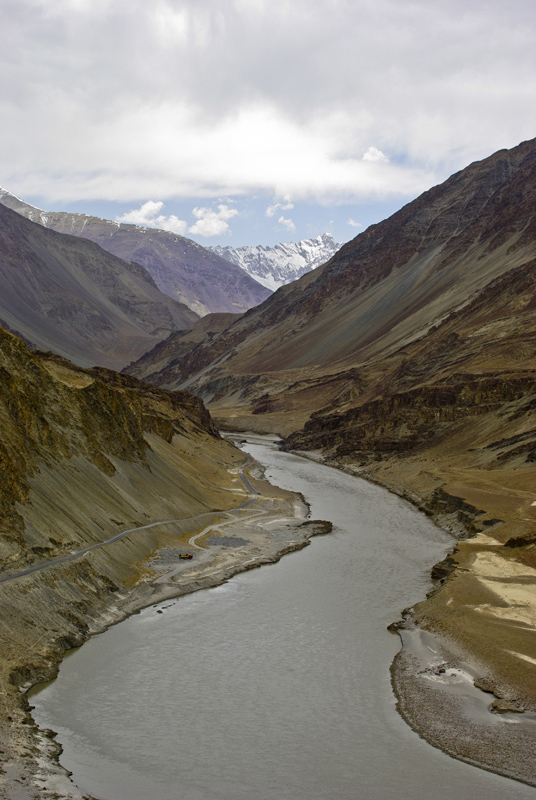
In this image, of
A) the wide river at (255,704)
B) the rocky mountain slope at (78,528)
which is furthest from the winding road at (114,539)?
the wide river at (255,704)

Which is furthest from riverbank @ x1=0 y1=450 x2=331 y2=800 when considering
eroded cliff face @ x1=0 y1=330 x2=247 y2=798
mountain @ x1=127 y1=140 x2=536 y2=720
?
mountain @ x1=127 y1=140 x2=536 y2=720

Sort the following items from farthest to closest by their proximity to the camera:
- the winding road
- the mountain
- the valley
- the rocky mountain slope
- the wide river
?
the mountain < the winding road < the valley < the rocky mountain slope < the wide river

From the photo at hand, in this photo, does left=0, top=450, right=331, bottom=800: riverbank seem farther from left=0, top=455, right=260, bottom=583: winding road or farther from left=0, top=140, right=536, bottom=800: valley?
left=0, top=455, right=260, bottom=583: winding road

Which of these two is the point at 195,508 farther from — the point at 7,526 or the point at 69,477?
the point at 7,526

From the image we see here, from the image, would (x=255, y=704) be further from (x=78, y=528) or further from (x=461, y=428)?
(x=461, y=428)

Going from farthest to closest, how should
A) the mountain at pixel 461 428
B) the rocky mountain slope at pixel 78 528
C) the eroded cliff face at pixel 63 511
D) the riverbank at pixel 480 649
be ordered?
the mountain at pixel 461 428, the eroded cliff face at pixel 63 511, the rocky mountain slope at pixel 78 528, the riverbank at pixel 480 649

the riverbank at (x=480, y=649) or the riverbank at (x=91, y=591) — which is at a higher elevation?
the riverbank at (x=91, y=591)

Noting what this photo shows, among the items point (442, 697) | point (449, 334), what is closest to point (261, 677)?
point (442, 697)

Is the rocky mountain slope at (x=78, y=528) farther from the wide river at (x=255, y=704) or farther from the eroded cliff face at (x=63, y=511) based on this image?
the wide river at (x=255, y=704)
